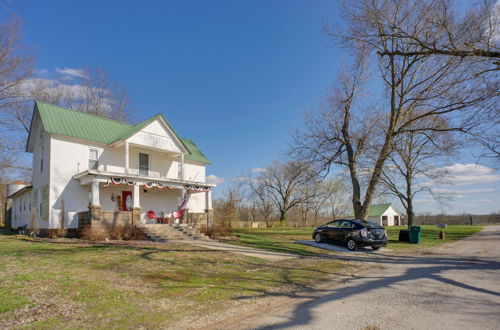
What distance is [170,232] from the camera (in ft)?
57.4

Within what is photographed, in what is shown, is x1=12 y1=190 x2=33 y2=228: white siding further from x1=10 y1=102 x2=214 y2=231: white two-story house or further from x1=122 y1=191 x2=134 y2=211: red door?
x1=122 y1=191 x2=134 y2=211: red door

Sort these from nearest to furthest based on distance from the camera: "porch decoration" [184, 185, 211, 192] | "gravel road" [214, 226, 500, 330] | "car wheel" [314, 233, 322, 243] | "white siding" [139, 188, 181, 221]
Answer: "gravel road" [214, 226, 500, 330], "car wheel" [314, 233, 322, 243], "porch decoration" [184, 185, 211, 192], "white siding" [139, 188, 181, 221]

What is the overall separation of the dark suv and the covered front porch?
8.54 meters

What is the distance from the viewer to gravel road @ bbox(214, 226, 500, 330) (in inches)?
194

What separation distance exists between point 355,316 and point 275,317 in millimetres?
1332

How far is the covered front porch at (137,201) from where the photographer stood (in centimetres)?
1644

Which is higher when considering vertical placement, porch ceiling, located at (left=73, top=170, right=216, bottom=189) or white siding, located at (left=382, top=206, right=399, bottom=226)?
porch ceiling, located at (left=73, top=170, right=216, bottom=189)

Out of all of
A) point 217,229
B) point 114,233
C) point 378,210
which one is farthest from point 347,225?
point 378,210

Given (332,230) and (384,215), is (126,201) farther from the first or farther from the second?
(384,215)

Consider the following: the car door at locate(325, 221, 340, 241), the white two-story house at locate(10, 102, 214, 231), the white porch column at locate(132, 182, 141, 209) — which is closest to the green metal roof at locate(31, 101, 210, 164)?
the white two-story house at locate(10, 102, 214, 231)

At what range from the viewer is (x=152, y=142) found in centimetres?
2152

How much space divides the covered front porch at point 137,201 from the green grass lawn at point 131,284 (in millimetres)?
5011

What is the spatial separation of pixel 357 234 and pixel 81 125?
57.1ft

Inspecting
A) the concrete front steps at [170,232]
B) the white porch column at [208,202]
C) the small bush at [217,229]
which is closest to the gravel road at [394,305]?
the concrete front steps at [170,232]
